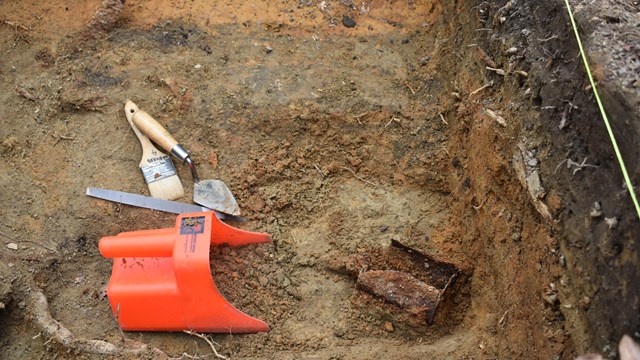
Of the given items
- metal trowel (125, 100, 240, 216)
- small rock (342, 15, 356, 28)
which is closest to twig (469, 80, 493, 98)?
small rock (342, 15, 356, 28)

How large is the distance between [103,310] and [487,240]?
75.4 inches

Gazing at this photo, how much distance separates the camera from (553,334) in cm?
240

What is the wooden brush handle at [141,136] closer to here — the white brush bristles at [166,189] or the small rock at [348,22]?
Answer: the white brush bristles at [166,189]

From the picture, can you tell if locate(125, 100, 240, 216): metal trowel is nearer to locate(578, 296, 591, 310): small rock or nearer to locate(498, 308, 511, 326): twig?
locate(498, 308, 511, 326): twig

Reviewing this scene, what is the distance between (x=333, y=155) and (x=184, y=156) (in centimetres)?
83

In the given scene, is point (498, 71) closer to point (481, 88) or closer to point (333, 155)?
point (481, 88)

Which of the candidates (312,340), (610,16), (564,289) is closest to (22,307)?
(312,340)

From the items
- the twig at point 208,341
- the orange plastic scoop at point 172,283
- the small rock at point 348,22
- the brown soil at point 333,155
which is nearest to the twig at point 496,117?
the brown soil at point 333,155

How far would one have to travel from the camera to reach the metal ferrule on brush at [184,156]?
11.2ft

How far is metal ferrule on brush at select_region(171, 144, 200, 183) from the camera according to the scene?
11.2 feet

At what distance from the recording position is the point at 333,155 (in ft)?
11.7

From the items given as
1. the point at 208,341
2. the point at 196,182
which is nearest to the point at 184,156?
the point at 196,182

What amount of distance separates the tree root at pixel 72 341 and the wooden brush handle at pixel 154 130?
0.99m

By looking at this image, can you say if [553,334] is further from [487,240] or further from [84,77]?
[84,77]
